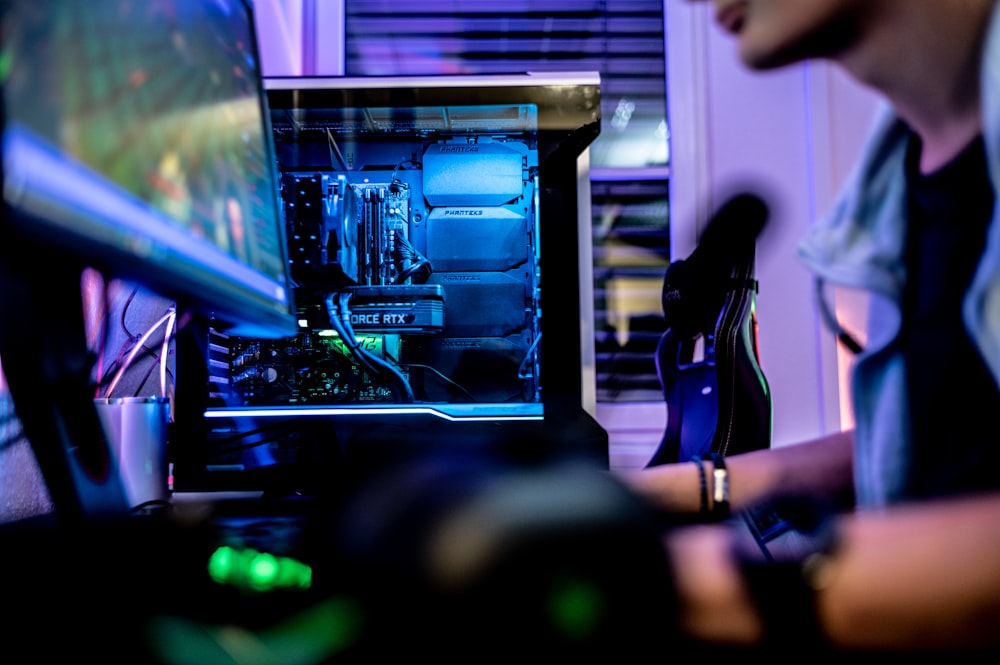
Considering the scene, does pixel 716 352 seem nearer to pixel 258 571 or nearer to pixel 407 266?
pixel 407 266

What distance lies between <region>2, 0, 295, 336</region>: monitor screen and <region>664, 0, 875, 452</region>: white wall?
1579mm

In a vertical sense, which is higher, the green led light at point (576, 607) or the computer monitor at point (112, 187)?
the computer monitor at point (112, 187)

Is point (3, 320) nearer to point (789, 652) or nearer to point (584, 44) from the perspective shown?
point (789, 652)

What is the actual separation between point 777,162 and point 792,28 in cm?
169

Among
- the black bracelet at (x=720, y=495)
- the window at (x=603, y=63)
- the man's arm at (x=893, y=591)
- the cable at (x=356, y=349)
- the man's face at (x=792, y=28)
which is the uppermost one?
the window at (x=603, y=63)

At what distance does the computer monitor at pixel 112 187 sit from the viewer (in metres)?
0.30

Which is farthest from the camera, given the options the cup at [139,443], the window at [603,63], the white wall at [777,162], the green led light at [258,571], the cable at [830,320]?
the window at [603,63]

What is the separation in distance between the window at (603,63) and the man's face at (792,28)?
158 cm

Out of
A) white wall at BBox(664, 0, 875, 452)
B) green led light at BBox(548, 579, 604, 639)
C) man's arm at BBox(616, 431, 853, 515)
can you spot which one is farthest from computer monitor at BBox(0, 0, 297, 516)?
white wall at BBox(664, 0, 875, 452)

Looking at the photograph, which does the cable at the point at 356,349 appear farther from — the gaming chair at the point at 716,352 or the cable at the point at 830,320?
the cable at the point at 830,320

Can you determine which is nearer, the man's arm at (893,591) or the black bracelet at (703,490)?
the man's arm at (893,591)

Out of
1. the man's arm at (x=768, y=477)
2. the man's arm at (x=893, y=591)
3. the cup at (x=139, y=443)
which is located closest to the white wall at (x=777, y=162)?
the man's arm at (x=768, y=477)

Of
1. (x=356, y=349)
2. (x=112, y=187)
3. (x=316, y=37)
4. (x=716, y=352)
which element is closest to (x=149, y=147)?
(x=112, y=187)

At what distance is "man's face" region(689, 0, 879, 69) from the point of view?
415 mm
